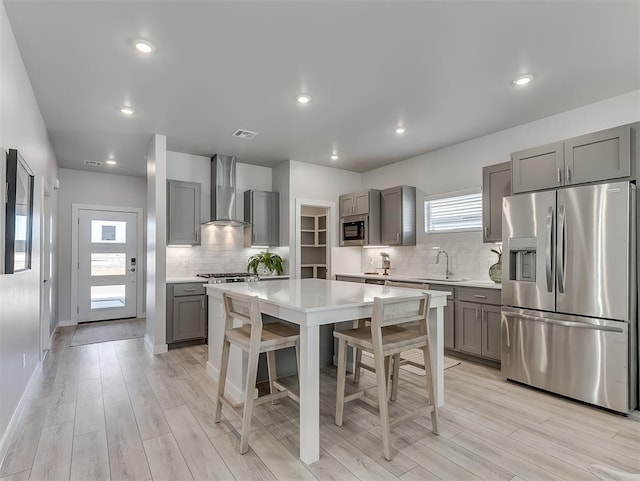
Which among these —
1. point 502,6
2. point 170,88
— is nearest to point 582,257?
point 502,6

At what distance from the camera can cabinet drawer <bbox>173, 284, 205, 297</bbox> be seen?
4648 millimetres

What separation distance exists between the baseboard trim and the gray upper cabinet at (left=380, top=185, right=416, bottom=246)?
4511 mm

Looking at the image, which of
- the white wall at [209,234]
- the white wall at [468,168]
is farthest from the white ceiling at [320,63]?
the white wall at [209,234]

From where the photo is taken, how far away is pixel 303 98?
342 cm

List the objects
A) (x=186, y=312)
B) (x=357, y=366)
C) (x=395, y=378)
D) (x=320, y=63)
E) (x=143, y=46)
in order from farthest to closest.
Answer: (x=186, y=312)
(x=357, y=366)
(x=395, y=378)
(x=320, y=63)
(x=143, y=46)

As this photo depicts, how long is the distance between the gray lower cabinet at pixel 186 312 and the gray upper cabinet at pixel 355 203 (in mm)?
2678

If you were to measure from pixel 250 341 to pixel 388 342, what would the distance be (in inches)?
35.0

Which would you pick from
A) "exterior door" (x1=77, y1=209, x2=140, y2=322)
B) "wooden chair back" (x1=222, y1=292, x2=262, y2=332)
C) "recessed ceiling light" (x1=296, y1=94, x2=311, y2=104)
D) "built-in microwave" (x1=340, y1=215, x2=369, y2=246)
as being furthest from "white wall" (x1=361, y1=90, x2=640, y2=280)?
"exterior door" (x1=77, y1=209, x2=140, y2=322)

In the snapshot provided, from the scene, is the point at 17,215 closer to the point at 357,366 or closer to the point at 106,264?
the point at 357,366

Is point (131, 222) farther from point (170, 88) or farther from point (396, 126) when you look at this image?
point (396, 126)

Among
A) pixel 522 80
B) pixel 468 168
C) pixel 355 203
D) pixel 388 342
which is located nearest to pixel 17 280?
pixel 388 342

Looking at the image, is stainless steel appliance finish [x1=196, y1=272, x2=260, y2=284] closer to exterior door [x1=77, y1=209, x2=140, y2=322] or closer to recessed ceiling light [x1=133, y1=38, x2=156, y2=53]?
exterior door [x1=77, y1=209, x2=140, y2=322]

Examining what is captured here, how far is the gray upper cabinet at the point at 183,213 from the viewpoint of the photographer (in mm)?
5004

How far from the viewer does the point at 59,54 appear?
2.65 m
